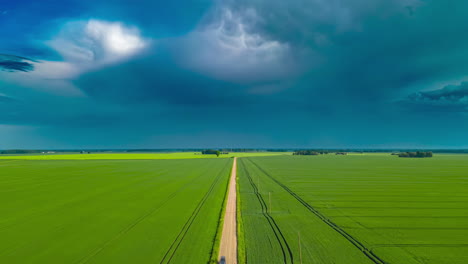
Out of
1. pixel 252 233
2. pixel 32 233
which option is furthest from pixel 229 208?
pixel 32 233

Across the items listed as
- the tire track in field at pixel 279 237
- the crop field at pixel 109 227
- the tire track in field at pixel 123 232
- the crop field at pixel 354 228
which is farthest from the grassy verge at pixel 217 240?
the tire track in field at pixel 123 232

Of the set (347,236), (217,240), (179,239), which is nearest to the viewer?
(217,240)

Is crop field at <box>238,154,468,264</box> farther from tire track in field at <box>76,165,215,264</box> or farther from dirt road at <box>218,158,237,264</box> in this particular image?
tire track in field at <box>76,165,215,264</box>

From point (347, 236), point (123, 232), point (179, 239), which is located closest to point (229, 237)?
point (179, 239)

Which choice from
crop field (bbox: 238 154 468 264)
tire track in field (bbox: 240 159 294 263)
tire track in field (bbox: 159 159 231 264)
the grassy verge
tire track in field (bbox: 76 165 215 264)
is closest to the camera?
the grassy verge

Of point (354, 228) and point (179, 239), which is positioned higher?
point (354, 228)

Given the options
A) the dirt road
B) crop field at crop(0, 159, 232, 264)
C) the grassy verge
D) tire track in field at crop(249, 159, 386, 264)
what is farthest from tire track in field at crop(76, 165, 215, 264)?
tire track in field at crop(249, 159, 386, 264)

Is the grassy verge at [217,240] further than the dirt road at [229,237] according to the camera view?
No

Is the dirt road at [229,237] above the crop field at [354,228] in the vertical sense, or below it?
Result: below

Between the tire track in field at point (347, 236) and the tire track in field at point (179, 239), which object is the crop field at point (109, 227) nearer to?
the tire track in field at point (179, 239)

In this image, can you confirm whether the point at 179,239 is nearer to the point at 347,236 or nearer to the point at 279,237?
the point at 279,237

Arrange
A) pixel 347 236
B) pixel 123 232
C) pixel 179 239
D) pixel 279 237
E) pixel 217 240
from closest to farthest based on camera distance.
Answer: pixel 217 240
pixel 179 239
pixel 279 237
pixel 347 236
pixel 123 232
